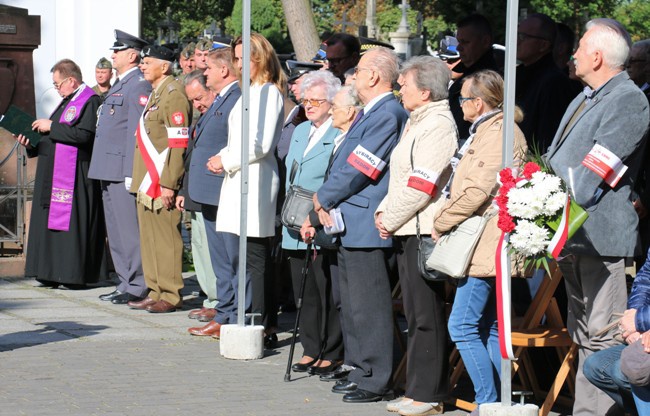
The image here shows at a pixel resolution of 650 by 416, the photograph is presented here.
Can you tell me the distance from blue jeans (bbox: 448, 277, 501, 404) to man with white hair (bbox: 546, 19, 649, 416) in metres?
0.62

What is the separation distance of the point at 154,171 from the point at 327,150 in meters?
2.67

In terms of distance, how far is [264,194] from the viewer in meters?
8.65

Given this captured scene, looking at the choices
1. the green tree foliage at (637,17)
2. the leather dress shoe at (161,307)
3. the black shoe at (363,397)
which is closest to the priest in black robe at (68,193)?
the leather dress shoe at (161,307)

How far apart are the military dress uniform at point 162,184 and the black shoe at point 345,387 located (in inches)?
127

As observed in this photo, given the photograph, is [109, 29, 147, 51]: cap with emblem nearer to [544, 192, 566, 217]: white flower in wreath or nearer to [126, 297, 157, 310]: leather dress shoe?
[126, 297, 157, 310]: leather dress shoe

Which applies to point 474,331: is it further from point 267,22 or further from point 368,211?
point 267,22

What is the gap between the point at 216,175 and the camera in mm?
9125

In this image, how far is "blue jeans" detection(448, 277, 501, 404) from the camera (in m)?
6.48

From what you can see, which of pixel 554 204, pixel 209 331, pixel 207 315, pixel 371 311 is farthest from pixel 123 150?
pixel 554 204

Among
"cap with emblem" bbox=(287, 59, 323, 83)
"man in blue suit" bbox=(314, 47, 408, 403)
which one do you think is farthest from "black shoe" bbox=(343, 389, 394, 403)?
"cap with emblem" bbox=(287, 59, 323, 83)

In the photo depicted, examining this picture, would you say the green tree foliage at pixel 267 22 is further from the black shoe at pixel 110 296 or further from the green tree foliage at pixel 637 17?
the black shoe at pixel 110 296

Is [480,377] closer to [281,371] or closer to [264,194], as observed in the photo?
[281,371]

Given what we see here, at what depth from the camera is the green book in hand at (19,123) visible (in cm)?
1181

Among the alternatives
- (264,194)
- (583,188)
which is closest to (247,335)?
(264,194)
